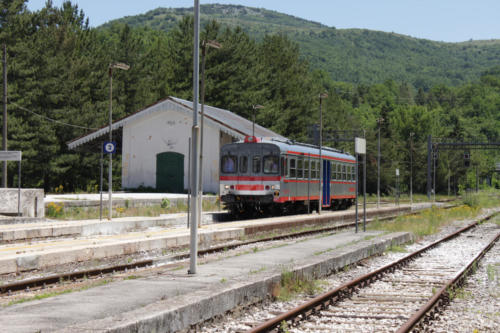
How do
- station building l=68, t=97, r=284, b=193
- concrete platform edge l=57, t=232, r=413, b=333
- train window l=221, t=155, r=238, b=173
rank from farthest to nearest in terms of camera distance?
station building l=68, t=97, r=284, b=193 → train window l=221, t=155, r=238, b=173 → concrete platform edge l=57, t=232, r=413, b=333

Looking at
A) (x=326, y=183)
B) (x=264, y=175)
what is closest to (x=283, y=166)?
(x=264, y=175)

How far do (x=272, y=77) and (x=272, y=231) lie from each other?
56578mm

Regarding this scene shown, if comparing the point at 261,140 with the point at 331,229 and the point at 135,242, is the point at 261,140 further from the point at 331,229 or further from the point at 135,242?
the point at 135,242

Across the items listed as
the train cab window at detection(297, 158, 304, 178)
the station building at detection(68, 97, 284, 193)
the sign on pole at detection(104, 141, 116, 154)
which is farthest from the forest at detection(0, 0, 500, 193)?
the sign on pole at detection(104, 141, 116, 154)

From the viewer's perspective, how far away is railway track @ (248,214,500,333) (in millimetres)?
8352

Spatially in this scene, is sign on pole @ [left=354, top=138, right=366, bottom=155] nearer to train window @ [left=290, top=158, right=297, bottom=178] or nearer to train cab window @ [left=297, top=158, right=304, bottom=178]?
train window @ [left=290, top=158, right=297, bottom=178]

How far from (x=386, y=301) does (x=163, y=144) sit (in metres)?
32.8

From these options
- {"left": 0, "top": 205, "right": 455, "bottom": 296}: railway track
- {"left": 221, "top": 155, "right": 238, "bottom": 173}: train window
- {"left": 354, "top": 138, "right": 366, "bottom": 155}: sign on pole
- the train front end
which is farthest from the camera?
{"left": 221, "top": 155, "right": 238, "bottom": 173}: train window

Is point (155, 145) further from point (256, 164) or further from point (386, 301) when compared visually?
point (386, 301)

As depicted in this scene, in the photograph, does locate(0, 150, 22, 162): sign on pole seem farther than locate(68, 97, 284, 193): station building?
No

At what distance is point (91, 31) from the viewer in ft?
241

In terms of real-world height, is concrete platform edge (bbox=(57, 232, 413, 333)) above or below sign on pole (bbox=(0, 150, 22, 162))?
below

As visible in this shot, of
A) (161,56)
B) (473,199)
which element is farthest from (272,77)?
(473,199)

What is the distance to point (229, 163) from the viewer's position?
2875 cm
